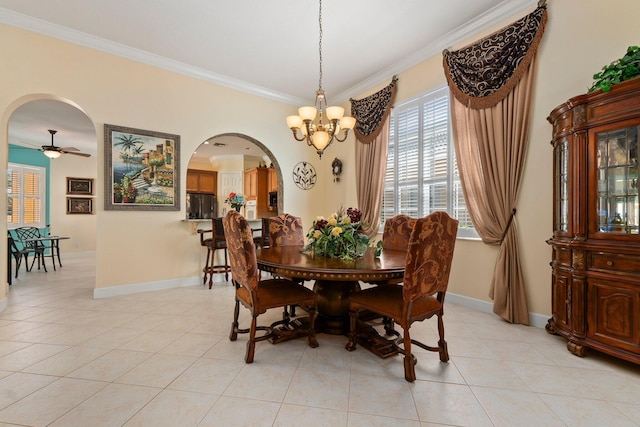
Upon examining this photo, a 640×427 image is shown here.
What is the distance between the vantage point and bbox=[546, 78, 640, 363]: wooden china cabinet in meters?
1.85

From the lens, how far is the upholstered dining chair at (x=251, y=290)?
197 cm

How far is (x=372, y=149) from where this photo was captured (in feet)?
14.3

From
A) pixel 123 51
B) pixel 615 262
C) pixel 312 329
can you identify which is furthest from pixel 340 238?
pixel 123 51

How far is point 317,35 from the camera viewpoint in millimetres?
3285

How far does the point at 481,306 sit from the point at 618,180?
1722 millimetres

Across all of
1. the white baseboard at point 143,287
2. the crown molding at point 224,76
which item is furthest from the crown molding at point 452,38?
the white baseboard at point 143,287

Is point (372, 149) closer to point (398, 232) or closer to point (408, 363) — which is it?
point (398, 232)

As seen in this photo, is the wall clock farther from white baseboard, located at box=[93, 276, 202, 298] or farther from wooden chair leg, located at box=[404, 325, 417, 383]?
wooden chair leg, located at box=[404, 325, 417, 383]

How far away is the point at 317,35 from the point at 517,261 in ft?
10.8

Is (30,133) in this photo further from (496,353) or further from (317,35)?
(496,353)

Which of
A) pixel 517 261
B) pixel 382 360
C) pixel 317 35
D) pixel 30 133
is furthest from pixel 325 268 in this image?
pixel 30 133

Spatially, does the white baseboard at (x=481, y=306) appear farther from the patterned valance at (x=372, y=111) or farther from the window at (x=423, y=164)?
the patterned valance at (x=372, y=111)

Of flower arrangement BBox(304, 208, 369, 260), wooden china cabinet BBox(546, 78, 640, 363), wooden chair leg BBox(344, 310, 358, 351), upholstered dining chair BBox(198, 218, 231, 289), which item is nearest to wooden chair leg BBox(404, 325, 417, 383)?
wooden chair leg BBox(344, 310, 358, 351)

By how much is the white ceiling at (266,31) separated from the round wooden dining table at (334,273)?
2515 mm
